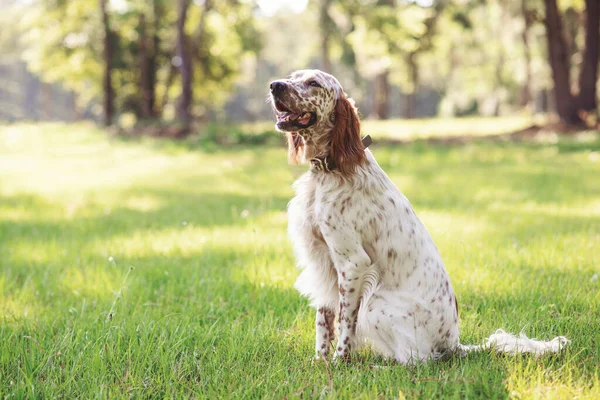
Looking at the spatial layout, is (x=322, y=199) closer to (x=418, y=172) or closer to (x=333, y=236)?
(x=333, y=236)

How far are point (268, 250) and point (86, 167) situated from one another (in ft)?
34.1

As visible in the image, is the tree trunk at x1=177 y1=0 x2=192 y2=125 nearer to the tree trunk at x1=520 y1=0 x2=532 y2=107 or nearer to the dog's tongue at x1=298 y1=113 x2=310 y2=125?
the tree trunk at x1=520 y1=0 x2=532 y2=107

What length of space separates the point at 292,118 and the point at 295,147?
0.35 m

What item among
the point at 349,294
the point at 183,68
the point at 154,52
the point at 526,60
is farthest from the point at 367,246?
the point at 526,60

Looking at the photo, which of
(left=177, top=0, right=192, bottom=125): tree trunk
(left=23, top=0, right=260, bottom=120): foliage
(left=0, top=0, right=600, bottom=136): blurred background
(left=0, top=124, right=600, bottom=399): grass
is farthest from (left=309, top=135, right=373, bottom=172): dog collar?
(left=23, top=0, right=260, bottom=120): foliage

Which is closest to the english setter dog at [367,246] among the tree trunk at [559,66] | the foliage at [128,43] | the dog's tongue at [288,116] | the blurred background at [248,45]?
the dog's tongue at [288,116]

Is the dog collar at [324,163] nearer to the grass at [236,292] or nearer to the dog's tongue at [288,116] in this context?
the dog's tongue at [288,116]

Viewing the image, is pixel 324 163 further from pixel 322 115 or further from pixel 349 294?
pixel 349 294

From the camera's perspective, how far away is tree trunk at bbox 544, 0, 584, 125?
19.5m

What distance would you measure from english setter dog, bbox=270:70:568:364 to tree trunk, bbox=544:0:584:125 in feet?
61.1

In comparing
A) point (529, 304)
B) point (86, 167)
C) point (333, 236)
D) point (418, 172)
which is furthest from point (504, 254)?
point (86, 167)

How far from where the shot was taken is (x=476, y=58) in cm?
6438

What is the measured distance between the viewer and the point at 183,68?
79.0 ft

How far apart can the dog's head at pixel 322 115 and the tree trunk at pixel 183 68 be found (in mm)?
20967
